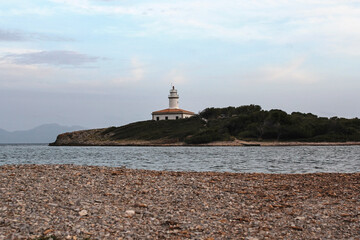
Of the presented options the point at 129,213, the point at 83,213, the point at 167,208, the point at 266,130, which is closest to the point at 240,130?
the point at 266,130

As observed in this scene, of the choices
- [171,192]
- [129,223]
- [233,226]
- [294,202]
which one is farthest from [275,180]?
[129,223]

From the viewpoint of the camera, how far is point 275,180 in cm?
1827

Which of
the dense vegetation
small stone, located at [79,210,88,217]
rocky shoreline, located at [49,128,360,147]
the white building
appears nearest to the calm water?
small stone, located at [79,210,88,217]

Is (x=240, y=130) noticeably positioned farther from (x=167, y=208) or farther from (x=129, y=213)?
(x=129, y=213)

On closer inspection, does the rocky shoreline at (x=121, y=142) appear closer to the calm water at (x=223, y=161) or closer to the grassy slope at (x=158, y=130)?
the grassy slope at (x=158, y=130)

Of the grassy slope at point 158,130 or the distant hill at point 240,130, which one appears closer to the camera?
the distant hill at point 240,130

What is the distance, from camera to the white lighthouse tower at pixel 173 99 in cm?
15312

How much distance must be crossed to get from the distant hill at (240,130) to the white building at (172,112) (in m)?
6.85

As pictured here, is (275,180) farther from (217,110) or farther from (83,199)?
(217,110)

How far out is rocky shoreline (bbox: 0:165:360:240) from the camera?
9758 millimetres

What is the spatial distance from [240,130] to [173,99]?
4180 cm

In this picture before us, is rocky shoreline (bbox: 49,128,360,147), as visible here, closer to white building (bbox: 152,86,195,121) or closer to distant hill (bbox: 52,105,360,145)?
distant hill (bbox: 52,105,360,145)

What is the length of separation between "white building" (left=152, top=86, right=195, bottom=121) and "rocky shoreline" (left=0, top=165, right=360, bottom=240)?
13395cm

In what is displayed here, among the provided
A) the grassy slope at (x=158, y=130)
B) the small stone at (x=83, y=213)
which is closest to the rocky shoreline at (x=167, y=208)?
the small stone at (x=83, y=213)
